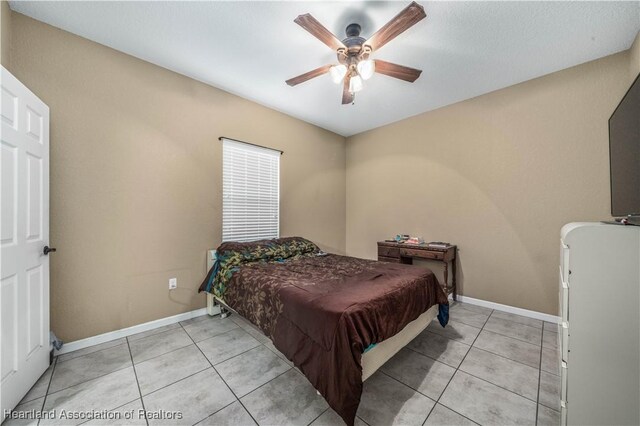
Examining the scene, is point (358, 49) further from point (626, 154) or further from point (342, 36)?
point (626, 154)

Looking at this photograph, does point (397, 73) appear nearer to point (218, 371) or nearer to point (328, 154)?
point (328, 154)

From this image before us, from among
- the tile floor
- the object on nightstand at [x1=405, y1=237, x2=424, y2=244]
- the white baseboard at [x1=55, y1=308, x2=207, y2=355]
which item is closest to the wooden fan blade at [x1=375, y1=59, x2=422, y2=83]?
the object on nightstand at [x1=405, y1=237, x2=424, y2=244]

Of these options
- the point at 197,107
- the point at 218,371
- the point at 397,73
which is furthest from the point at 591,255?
the point at 197,107

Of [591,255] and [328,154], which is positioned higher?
[328,154]

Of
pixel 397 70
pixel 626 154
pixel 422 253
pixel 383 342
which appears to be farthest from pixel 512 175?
pixel 383 342

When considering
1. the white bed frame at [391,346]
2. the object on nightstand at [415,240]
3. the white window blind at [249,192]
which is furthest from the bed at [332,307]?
the object on nightstand at [415,240]

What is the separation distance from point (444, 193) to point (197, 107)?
11.5 ft

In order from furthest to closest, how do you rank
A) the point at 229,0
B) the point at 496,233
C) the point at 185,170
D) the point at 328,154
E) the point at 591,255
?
the point at 328,154, the point at 496,233, the point at 185,170, the point at 229,0, the point at 591,255

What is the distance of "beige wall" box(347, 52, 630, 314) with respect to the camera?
253 cm

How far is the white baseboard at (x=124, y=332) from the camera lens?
2.15m

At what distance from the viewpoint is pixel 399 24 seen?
1680 millimetres

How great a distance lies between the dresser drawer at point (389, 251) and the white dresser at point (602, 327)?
7.91 ft

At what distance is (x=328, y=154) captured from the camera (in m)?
4.56

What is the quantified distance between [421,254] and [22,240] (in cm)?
385
